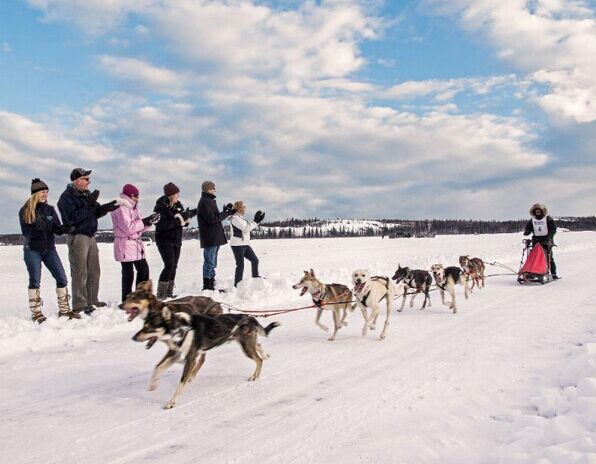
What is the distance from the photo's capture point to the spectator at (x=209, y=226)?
10141 mm

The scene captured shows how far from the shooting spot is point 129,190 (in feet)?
27.4

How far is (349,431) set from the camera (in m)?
3.70

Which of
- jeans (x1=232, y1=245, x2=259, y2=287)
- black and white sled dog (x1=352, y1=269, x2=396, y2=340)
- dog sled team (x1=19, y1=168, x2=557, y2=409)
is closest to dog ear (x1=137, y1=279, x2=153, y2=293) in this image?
dog sled team (x1=19, y1=168, x2=557, y2=409)

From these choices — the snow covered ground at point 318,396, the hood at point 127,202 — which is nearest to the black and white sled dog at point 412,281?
the snow covered ground at point 318,396

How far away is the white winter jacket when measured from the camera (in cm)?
1076

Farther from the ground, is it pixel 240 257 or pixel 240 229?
pixel 240 229

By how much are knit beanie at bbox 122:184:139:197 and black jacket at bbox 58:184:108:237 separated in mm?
530

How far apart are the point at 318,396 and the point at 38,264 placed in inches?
216

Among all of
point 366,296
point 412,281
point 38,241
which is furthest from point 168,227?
point 412,281

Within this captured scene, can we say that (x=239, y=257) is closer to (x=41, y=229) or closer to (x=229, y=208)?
(x=229, y=208)

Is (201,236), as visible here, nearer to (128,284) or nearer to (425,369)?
(128,284)

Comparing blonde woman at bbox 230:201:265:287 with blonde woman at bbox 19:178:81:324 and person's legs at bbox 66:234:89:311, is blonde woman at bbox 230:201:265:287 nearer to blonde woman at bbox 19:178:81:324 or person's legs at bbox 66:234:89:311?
person's legs at bbox 66:234:89:311

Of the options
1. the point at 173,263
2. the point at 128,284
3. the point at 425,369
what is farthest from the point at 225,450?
the point at 173,263

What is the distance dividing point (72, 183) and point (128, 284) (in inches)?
77.5
